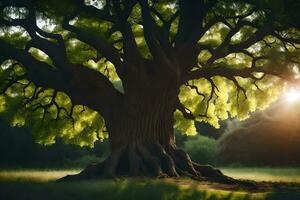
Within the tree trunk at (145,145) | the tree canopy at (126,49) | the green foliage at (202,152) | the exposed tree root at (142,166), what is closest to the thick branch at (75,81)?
the tree canopy at (126,49)

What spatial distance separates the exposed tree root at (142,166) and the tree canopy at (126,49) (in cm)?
235

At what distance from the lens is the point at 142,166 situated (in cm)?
1969

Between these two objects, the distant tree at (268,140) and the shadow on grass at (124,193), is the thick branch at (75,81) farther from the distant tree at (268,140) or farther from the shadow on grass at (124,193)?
the distant tree at (268,140)

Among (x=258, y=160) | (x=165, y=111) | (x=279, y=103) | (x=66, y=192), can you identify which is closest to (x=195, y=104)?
(x=165, y=111)

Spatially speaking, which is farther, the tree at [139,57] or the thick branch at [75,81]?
the thick branch at [75,81]

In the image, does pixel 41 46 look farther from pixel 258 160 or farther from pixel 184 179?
pixel 258 160

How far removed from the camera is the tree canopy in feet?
61.5

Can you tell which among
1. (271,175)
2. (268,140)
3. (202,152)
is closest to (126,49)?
(271,175)

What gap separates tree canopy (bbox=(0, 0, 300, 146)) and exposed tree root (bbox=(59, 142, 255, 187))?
7.72ft

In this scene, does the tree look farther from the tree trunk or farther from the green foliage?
the green foliage

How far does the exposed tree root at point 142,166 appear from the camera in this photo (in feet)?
63.5

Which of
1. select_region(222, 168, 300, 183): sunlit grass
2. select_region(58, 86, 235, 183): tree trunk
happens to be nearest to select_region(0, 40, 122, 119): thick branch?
select_region(58, 86, 235, 183): tree trunk

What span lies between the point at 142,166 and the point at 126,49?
490cm

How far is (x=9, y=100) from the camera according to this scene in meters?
26.3
